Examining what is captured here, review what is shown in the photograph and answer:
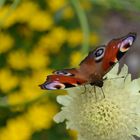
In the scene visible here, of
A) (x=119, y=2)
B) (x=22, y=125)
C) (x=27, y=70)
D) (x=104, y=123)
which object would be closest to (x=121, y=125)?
(x=104, y=123)

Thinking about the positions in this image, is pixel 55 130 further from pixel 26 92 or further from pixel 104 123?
pixel 104 123

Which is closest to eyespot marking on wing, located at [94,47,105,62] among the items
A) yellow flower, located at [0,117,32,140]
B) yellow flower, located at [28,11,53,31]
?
yellow flower, located at [0,117,32,140]

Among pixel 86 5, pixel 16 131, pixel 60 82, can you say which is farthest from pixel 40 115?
pixel 60 82

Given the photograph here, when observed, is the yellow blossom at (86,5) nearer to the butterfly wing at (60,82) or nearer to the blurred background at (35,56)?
the blurred background at (35,56)

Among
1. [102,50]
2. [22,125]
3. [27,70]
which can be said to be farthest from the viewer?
[27,70]

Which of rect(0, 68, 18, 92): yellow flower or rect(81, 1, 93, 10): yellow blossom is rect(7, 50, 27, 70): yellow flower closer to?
rect(0, 68, 18, 92): yellow flower

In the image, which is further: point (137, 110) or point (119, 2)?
point (119, 2)

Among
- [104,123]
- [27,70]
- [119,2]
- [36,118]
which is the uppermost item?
[27,70]
